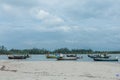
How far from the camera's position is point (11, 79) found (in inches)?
555

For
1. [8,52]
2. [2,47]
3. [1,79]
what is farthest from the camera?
[8,52]

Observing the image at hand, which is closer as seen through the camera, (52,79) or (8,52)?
(52,79)

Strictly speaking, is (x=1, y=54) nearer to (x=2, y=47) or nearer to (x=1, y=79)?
(x=2, y=47)

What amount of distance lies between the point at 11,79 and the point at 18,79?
0.40m

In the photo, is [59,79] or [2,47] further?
[2,47]

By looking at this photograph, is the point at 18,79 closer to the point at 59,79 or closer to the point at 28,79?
the point at 28,79

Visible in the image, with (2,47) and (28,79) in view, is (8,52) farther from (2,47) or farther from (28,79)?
(28,79)

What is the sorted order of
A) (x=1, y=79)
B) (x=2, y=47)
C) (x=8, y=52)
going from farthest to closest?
1. (x=8, y=52)
2. (x=2, y=47)
3. (x=1, y=79)

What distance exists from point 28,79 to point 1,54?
166924 millimetres

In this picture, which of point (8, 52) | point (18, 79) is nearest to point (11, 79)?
point (18, 79)

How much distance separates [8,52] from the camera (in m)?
184

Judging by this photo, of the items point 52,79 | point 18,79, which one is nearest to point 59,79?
point 52,79

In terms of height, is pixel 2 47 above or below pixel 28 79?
above

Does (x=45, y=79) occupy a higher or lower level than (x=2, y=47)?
lower
